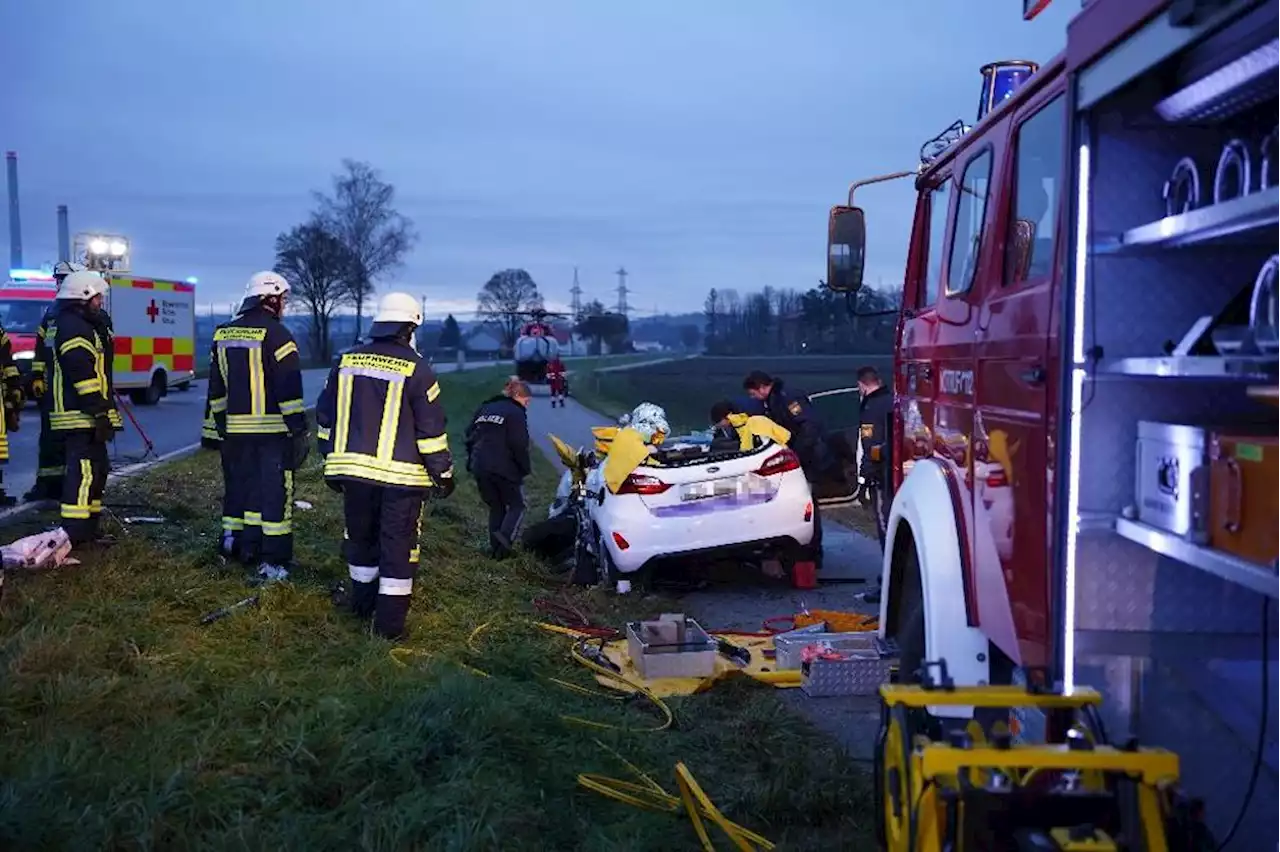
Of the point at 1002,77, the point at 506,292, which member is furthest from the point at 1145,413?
the point at 506,292

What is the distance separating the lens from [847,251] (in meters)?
5.80

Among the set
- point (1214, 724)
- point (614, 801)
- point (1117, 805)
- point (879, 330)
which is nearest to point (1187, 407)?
point (1214, 724)

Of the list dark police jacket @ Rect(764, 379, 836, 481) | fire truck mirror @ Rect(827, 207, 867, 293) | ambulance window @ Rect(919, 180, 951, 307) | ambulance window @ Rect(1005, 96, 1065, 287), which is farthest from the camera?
dark police jacket @ Rect(764, 379, 836, 481)

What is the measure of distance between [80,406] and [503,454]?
10.1 feet

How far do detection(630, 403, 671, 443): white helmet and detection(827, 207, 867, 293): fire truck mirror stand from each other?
3.21m

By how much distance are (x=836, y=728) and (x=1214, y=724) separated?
2.68 m

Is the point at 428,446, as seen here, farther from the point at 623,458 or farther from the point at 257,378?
the point at 623,458

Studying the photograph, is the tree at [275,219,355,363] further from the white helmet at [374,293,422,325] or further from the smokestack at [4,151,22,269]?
the white helmet at [374,293,422,325]

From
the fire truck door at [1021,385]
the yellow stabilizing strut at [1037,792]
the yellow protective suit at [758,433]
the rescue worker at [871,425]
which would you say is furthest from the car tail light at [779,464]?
the yellow stabilizing strut at [1037,792]

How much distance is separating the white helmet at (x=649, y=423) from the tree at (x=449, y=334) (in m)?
80.0

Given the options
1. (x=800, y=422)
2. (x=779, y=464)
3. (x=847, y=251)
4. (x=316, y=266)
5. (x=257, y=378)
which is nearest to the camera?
(x=847, y=251)

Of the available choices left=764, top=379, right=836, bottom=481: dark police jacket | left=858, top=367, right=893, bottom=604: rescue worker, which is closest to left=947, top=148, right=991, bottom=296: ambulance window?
left=858, top=367, right=893, bottom=604: rescue worker

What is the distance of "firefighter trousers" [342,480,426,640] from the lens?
21.6 feet

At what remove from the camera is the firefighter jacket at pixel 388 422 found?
6.55 m
